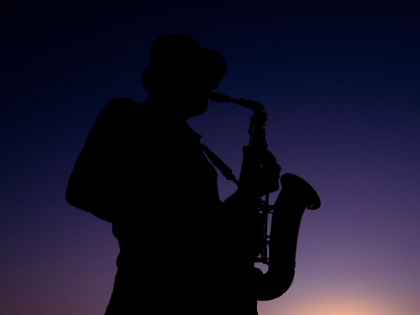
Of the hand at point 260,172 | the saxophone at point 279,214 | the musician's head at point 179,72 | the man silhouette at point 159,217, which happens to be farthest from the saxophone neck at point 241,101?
the man silhouette at point 159,217

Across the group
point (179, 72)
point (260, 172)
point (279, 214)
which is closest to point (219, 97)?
point (260, 172)

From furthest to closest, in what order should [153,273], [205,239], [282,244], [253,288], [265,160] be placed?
1. [282,244]
2. [265,160]
3. [253,288]
4. [205,239]
5. [153,273]

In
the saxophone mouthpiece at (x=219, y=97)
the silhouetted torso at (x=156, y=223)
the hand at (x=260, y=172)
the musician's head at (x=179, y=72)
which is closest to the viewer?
the silhouetted torso at (x=156, y=223)

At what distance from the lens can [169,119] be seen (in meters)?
2.60

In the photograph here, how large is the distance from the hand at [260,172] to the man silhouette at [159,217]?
6.45ft

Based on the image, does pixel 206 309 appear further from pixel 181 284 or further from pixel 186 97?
pixel 186 97

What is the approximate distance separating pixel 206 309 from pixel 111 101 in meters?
1.19

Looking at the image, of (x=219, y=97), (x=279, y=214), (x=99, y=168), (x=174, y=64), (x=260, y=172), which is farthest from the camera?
(x=279, y=214)

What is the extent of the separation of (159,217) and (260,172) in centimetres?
258

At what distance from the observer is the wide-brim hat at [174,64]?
8.70ft

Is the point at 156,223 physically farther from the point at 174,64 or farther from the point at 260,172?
the point at 260,172

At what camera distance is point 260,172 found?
15.2 feet

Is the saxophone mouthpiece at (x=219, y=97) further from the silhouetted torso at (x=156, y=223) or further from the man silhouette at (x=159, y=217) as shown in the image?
the silhouetted torso at (x=156, y=223)

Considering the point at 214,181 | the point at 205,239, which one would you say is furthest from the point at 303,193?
the point at 205,239
